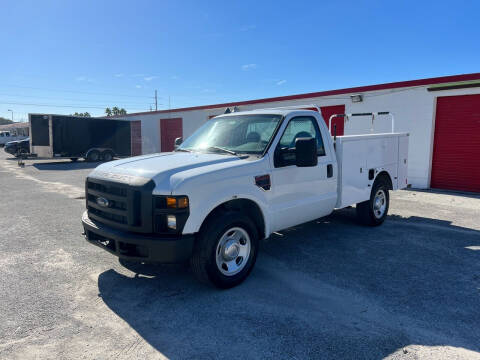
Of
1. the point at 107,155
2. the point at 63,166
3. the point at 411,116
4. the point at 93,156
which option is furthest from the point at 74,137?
the point at 411,116

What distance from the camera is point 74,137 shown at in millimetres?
20359

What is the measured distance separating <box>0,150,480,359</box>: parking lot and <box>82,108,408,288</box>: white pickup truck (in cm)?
54

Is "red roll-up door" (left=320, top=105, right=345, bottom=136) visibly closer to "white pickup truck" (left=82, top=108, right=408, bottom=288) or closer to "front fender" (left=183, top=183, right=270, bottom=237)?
"white pickup truck" (left=82, top=108, right=408, bottom=288)

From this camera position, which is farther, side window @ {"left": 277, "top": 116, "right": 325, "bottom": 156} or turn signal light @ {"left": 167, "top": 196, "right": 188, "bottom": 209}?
side window @ {"left": 277, "top": 116, "right": 325, "bottom": 156}

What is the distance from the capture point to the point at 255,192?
13.3 ft

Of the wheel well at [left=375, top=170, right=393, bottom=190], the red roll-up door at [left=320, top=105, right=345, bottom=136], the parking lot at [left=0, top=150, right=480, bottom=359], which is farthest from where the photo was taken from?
the red roll-up door at [left=320, top=105, right=345, bottom=136]

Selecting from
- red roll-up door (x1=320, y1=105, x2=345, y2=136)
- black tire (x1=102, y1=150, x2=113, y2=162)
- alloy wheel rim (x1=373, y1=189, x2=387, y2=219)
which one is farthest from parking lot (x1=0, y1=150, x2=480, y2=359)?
black tire (x1=102, y1=150, x2=113, y2=162)

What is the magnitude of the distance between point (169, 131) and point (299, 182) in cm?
2052

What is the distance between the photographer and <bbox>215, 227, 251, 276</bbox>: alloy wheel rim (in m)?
3.82

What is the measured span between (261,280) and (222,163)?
1.49m

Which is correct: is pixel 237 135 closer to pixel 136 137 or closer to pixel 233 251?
pixel 233 251

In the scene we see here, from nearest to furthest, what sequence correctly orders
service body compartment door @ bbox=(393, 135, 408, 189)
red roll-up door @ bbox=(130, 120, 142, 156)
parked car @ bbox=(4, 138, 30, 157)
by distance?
service body compartment door @ bbox=(393, 135, 408, 189)
parked car @ bbox=(4, 138, 30, 157)
red roll-up door @ bbox=(130, 120, 142, 156)

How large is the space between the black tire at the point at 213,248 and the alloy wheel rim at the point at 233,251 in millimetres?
48

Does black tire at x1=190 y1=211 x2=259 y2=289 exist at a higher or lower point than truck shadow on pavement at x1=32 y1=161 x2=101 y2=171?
higher
